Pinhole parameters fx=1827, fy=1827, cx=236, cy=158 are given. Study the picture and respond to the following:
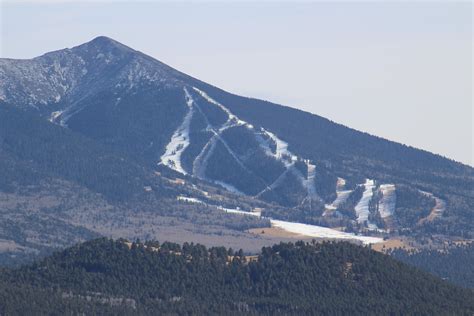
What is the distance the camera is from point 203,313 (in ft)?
649

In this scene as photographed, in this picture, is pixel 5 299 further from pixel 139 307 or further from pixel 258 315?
pixel 258 315

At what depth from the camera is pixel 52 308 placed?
629 ft

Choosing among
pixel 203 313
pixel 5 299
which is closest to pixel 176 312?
pixel 203 313

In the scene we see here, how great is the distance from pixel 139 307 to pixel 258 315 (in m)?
13.0

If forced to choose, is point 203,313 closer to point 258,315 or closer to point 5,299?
point 258,315

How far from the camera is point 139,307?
652ft

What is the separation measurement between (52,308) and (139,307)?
36.8 feet

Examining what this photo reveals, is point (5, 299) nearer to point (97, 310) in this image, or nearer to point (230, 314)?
point (97, 310)

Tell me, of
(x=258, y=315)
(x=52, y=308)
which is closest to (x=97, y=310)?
(x=52, y=308)

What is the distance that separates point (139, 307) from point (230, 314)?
994 centimetres

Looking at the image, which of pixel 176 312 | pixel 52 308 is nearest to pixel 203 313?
pixel 176 312

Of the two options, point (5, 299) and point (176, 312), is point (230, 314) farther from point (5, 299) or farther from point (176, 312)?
point (5, 299)

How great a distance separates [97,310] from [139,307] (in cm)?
652

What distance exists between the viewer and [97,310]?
194 meters
